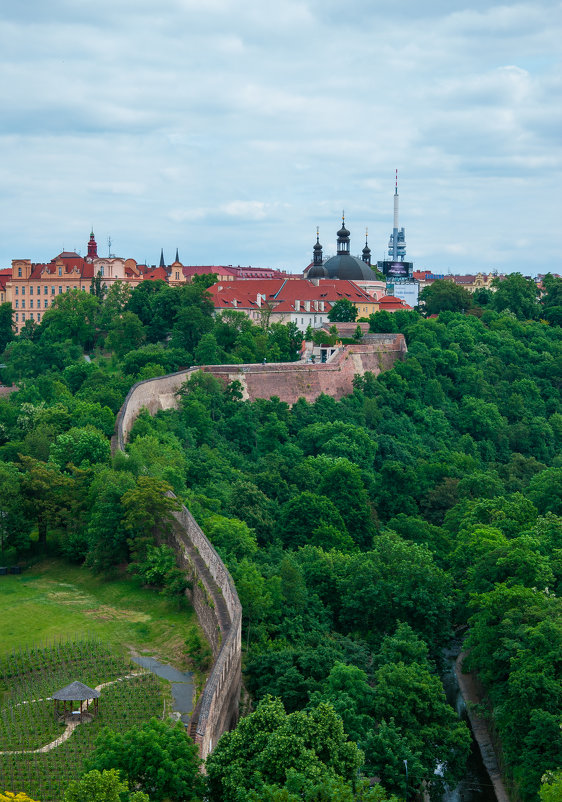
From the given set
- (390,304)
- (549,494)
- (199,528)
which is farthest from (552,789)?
(390,304)

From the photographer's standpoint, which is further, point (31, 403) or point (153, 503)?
point (31, 403)

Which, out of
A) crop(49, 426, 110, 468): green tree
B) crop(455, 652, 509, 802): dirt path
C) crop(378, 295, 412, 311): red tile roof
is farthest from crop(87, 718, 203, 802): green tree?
crop(378, 295, 412, 311): red tile roof

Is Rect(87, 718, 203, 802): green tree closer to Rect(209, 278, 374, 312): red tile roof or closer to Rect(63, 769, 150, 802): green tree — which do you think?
Rect(63, 769, 150, 802): green tree

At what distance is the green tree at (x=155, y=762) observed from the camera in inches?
834

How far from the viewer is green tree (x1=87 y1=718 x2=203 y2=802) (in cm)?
2117

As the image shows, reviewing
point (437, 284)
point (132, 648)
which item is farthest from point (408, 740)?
point (437, 284)

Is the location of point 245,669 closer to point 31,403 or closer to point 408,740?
point 408,740

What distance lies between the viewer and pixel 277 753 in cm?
2172

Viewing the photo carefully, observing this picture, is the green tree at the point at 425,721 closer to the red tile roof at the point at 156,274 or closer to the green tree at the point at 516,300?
the red tile roof at the point at 156,274

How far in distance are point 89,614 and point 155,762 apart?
1454 centimetres

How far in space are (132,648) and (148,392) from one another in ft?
86.1

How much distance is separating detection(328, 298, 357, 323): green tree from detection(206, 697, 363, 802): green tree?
5901cm

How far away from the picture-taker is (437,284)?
96062mm

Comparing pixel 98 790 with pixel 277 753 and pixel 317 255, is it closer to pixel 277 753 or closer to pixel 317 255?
pixel 277 753
